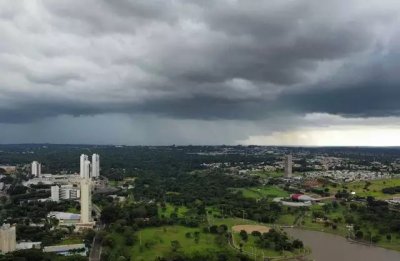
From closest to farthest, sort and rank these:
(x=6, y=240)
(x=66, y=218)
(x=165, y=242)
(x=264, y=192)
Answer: (x=6, y=240), (x=165, y=242), (x=66, y=218), (x=264, y=192)

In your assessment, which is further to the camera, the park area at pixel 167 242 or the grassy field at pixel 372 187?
the grassy field at pixel 372 187

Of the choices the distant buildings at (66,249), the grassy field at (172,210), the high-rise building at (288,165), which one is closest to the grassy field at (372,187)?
the high-rise building at (288,165)

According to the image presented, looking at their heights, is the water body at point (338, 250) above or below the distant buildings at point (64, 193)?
below

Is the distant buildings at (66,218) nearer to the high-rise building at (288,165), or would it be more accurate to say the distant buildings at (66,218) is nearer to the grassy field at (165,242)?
the grassy field at (165,242)

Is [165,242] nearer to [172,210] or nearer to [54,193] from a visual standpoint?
[172,210]

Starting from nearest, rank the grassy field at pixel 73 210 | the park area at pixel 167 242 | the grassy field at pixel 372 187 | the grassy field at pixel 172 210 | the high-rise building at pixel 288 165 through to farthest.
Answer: the park area at pixel 167 242 → the grassy field at pixel 172 210 → the grassy field at pixel 73 210 → the grassy field at pixel 372 187 → the high-rise building at pixel 288 165

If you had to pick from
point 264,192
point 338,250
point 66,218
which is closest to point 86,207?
point 66,218
